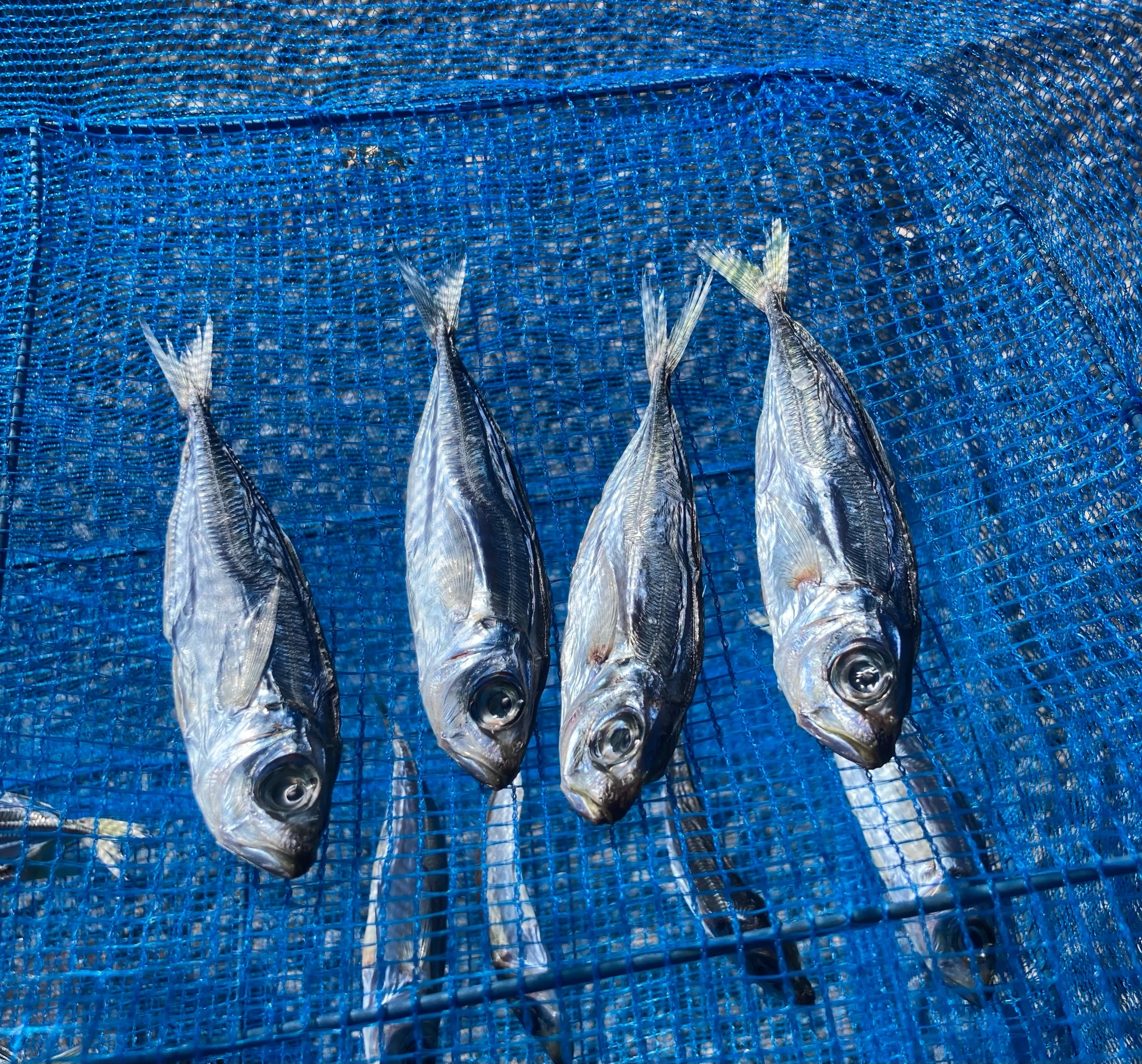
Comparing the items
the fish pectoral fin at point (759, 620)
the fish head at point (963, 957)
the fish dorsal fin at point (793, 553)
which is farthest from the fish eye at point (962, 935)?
the fish dorsal fin at point (793, 553)

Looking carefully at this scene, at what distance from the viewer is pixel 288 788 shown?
7.00 ft

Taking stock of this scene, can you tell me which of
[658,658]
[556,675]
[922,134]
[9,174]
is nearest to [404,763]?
[556,675]

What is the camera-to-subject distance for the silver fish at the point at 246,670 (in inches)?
83.4

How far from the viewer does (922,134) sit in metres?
3.24

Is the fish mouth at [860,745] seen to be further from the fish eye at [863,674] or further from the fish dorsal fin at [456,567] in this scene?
the fish dorsal fin at [456,567]

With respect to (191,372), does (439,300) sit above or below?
above

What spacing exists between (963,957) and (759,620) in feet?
3.71

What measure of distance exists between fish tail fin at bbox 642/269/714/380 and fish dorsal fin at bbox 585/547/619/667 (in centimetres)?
62

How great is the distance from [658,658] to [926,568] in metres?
1.28

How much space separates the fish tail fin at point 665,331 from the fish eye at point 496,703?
960 millimetres

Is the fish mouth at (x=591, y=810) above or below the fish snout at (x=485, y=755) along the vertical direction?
below

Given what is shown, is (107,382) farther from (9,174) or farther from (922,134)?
(922,134)

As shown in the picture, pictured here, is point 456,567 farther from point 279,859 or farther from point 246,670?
point 279,859

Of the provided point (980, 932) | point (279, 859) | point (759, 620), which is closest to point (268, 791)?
point (279, 859)
